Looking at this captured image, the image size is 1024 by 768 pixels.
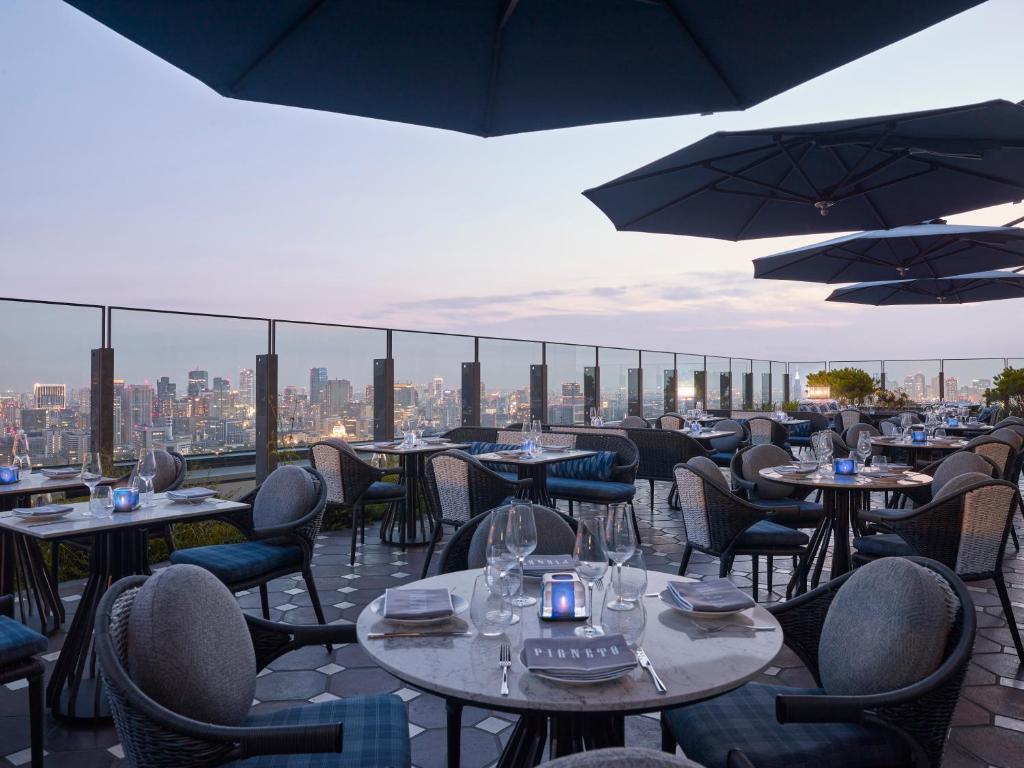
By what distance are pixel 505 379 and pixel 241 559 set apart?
20.8 ft

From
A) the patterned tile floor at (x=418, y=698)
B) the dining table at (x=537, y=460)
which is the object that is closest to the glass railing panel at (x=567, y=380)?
the dining table at (x=537, y=460)

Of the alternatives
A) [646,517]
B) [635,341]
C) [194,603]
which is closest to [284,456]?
[646,517]

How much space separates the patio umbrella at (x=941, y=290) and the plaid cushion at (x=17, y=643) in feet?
31.9

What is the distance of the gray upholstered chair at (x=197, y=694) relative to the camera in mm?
1432

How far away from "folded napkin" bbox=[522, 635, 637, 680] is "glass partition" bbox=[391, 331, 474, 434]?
6.75 meters

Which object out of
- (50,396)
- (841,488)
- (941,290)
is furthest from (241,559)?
(941,290)

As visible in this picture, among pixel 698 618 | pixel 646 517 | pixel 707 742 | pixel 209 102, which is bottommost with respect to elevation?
pixel 646 517

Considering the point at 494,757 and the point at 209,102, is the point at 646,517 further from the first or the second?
the point at 209,102

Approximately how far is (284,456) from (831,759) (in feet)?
20.8

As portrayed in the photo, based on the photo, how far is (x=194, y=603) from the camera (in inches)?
63.7

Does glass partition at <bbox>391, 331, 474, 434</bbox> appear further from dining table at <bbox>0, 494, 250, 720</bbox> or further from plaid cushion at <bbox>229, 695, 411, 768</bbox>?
plaid cushion at <bbox>229, 695, 411, 768</bbox>

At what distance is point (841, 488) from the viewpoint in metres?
3.94

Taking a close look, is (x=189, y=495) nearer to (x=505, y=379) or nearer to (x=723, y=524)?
(x=723, y=524)

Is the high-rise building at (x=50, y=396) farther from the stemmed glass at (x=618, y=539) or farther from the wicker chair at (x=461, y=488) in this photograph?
the stemmed glass at (x=618, y=539)
